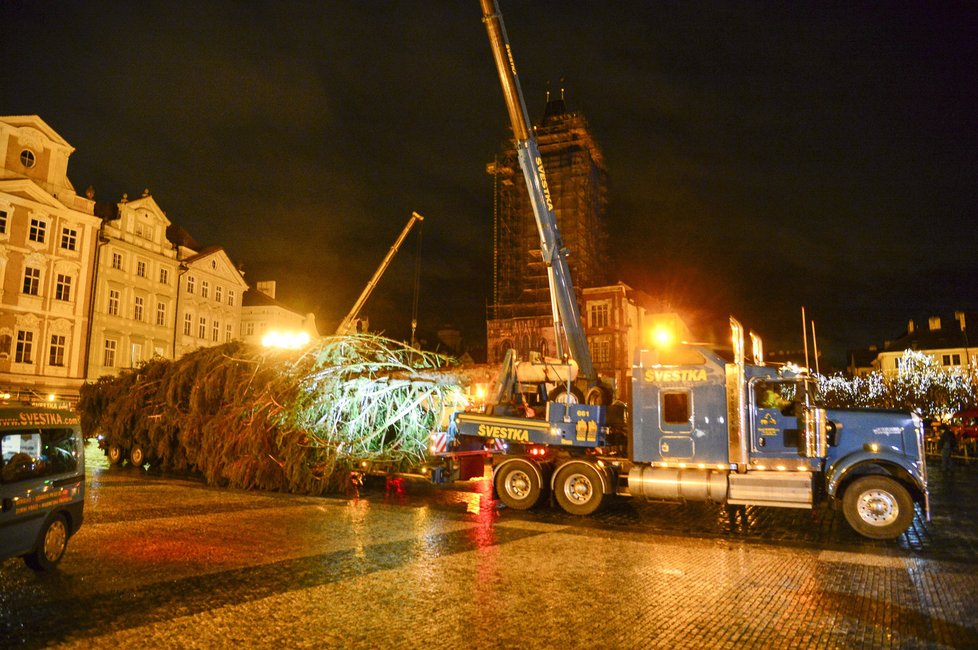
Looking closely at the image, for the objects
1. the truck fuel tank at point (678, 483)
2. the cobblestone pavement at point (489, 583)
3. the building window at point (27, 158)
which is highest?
the building window at point (27, 158)

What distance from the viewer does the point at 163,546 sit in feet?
30.9

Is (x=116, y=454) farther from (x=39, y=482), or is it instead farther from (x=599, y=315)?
(x=599, y=315)

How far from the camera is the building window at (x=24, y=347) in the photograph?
33344mm

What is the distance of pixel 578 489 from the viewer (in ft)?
43.0

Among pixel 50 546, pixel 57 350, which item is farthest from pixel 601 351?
pixel 50 546

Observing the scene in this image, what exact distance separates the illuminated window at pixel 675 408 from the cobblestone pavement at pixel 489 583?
1.99 metres

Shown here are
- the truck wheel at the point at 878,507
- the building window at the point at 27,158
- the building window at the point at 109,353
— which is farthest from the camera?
the building window at the point at 109,353

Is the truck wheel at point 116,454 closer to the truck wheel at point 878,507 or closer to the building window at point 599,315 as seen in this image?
the truck wheel at point 878,507

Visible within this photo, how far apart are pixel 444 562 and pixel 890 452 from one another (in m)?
7.82

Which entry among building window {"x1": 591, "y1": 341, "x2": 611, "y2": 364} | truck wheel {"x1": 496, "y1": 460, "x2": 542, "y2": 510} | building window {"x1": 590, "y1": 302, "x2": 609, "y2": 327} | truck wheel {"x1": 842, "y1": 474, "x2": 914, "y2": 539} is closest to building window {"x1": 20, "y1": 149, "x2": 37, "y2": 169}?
truck wheel {"x1": 496, "y1": 460, "x2": 542, "y2": 510}

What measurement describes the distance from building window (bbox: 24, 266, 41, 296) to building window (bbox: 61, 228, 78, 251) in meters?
2.10

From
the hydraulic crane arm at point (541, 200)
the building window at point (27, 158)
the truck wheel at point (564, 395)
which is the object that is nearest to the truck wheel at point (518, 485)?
the truck wheel at point (564, 395)

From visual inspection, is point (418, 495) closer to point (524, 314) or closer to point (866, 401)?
point (524, 314)

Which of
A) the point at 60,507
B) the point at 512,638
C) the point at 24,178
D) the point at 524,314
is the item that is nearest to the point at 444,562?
the point at 512,638
